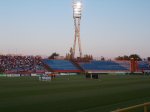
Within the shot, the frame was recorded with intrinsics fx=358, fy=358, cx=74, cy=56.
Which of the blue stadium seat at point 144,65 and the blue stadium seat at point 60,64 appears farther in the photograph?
the blue stadium seat at point 144,65

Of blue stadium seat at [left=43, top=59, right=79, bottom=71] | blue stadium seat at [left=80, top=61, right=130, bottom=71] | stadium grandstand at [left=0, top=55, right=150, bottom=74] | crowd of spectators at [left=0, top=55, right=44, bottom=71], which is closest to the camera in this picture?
crowd of spectators at [left=0, top=55, right=44, bottom=71]

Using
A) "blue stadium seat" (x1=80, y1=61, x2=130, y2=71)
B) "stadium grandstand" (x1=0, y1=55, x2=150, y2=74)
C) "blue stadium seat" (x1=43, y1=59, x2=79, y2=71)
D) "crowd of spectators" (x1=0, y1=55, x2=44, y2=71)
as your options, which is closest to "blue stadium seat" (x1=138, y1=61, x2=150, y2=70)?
"stadium grandstand" (x1=0, y1=55, x2=150, y2=74)

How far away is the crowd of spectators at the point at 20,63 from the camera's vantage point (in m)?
93.5

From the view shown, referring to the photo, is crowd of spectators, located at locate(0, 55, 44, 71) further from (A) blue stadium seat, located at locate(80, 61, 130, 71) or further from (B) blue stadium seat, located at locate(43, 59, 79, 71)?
(A) blue stadium seat, located at locate(80, 61, 130, 71)

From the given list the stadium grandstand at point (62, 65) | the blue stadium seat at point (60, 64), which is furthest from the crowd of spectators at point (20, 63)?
the blue stadium seat at point (60, 64)

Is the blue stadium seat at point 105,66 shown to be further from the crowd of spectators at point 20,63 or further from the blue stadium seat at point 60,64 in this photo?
the crowd of spectators at point 20,63

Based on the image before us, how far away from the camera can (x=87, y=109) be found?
19359 millimetres

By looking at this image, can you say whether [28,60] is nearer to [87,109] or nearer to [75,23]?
[75,23]

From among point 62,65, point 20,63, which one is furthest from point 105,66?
point 20,63

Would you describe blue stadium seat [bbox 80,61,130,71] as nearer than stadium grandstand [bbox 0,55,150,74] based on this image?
No

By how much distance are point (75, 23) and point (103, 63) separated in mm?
16167

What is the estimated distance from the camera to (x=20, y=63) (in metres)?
97.7

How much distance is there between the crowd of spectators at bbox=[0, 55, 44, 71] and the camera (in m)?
93.5

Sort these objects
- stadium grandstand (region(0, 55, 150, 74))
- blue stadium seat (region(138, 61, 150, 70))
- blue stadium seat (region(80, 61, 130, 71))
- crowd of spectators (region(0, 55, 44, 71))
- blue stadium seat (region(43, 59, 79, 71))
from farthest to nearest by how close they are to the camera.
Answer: blue stadium seat (region(138, 61, 150, 70)) < blue stadium seat (region(80, 61, 130, 71)) < blue stadium seat (region(43, 59, 79, 71)) < stadium grandstand (region(0, 55, 150, 74)) < crowd of spectators (region(0, 55, 44, 71))
